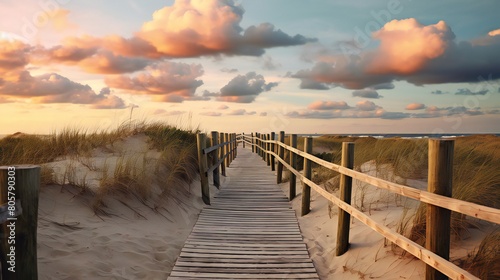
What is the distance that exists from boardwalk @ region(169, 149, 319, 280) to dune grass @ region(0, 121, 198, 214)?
1049 mm

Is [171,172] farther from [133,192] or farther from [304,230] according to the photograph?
[304,230]

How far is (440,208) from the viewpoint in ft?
10.9

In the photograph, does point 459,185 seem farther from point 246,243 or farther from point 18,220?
point 18,220

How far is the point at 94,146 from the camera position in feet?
34.5

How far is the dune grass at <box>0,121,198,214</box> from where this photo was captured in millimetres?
6449

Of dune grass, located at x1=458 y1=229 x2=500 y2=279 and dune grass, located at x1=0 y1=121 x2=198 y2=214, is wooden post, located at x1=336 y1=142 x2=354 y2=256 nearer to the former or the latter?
dune grass, located at x1=458 y1=229 x2=500 y2=279

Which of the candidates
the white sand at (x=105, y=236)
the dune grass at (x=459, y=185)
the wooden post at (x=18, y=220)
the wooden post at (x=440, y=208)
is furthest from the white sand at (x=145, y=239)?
the wooden post at (x=18, y=220)

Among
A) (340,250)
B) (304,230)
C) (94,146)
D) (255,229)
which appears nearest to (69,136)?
(94,146)

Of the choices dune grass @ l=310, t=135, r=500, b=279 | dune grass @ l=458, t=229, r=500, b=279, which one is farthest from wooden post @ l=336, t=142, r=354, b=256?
dune grass @ l=458, t=229, r=500, b=279

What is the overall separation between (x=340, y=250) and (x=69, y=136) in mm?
8103

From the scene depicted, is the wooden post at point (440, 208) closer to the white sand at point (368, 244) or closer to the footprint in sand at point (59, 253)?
the white sand at point (368, 244)

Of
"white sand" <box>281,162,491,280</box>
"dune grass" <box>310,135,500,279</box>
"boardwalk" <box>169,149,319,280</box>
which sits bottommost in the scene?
"boardwalk" <box>169,149,319,280</box>

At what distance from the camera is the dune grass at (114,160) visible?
21.2 feet

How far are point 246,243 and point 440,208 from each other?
10.9ft
